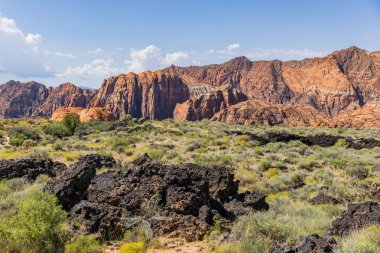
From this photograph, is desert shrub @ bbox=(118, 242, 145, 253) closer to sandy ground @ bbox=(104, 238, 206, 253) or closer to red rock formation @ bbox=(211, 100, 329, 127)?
sandy ground @ bbox=(104, 238, 206, 253)

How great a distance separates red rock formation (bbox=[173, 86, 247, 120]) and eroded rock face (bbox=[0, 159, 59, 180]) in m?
107

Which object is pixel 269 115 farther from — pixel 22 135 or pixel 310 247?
pixel 310 247

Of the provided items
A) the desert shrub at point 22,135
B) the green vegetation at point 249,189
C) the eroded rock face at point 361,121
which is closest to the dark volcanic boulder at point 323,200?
the green vegetation at point 249,189

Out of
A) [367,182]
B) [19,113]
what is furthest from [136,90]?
[367,182]

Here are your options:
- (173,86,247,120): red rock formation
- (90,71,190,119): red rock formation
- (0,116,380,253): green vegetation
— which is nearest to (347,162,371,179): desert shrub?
(0,116,380,253): green vegetation

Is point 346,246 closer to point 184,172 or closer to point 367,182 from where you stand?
point 184,172

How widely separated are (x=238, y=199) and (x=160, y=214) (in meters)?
4.07

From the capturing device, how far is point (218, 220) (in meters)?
10.1

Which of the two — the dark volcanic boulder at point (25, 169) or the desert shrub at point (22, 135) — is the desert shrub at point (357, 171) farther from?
the desert shrub at point (22, 135)

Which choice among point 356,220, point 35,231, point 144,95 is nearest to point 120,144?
point 35,231

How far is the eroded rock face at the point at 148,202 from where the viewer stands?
373 inches

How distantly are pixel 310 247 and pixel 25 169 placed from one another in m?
13.1

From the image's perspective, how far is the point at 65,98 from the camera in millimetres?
168625

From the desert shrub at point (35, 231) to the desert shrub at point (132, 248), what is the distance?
1.36 meters
